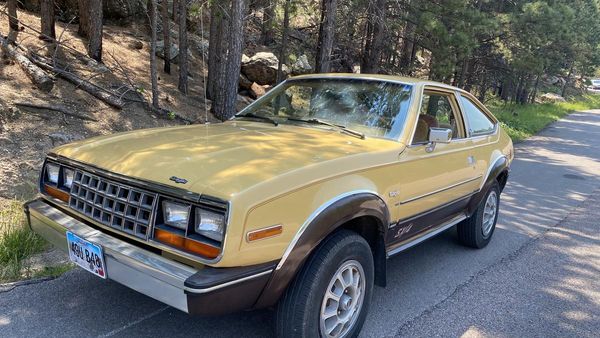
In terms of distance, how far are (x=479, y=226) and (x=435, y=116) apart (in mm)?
1445

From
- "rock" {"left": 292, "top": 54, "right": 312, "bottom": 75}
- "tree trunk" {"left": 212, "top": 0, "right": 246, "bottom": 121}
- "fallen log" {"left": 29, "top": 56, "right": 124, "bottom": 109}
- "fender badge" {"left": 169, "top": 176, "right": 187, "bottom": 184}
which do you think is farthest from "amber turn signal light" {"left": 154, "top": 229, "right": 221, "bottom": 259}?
"rock" {"left": 292, "top": 54, "right": 312, "bottom": 75}

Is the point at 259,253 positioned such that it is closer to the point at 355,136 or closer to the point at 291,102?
the point at 355,136

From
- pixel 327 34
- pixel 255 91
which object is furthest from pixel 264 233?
pixel 255 91

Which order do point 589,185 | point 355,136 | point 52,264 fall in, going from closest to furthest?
Answer: 1. point 355,136
2. point 52,264
3. point 589,185

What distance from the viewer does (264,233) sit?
7.95 ft

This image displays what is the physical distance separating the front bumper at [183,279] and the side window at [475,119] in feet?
10.4

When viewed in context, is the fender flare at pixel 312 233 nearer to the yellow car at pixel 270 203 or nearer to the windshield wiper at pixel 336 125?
the yellow car at pixel 270 203

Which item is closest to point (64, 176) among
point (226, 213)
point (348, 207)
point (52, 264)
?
point (52, 264)

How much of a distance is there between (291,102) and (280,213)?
212 centimetres

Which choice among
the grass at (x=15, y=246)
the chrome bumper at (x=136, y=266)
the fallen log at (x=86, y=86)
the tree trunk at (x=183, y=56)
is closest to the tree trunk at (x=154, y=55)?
the fallen log at (x=86, y=86)

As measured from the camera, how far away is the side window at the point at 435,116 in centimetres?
397

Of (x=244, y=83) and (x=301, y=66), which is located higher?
(x=301, y=66)

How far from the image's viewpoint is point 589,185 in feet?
30.3

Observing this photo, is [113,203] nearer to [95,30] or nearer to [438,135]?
[438,135]
